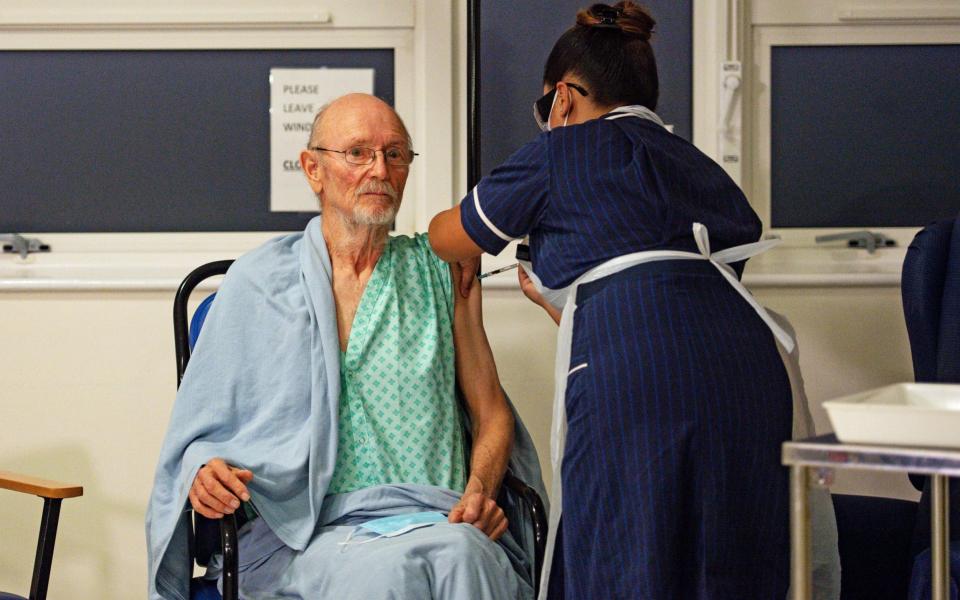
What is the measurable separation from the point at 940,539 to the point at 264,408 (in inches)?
48.3

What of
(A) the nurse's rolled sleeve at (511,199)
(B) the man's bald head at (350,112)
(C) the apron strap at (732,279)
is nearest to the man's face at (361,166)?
(B) the man's bald head at (350,112)

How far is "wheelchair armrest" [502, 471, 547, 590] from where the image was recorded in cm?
190

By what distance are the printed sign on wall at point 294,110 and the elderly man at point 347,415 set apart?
0.64 m

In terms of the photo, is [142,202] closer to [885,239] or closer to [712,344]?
[712,344]

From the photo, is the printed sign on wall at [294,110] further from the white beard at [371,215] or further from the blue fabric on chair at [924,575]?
the blue fabric on chair at [924,575]

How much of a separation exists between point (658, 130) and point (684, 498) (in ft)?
2.11

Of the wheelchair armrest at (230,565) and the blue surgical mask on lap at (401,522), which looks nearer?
the wheelchair armrest at (230,565)

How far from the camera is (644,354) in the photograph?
66.9 inches

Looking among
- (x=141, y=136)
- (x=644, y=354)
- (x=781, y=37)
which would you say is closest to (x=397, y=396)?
(x=644, y=354)

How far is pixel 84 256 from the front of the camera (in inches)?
113

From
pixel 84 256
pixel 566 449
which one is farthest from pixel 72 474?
pixel 566 449

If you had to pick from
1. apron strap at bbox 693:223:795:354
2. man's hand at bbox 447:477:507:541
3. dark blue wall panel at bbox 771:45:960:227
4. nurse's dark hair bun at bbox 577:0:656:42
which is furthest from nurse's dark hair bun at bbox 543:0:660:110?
dark blue wall panel at bbox 771:45:960:227

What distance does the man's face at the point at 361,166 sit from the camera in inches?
85.1

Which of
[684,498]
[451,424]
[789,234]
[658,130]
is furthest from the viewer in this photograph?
[789,234]
